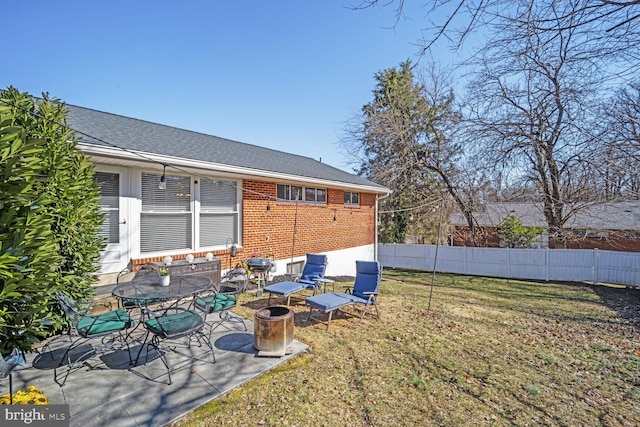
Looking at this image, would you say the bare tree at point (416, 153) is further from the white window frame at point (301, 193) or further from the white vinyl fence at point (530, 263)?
the white window frame at point (301, 193)

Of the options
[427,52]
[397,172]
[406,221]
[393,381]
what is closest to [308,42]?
[427,52]

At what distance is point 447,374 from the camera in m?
4.03

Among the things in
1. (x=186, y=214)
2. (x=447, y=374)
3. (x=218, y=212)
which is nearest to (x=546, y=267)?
(x=447, y=374)

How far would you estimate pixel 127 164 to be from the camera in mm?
5703

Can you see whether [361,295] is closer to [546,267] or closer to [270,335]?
[270,335]

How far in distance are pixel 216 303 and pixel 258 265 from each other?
2877 mm

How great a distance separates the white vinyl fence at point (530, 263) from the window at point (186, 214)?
275 inches

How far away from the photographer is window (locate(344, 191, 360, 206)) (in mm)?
12093

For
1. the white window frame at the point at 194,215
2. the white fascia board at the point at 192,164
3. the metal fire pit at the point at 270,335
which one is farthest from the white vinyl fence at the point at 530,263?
the metal fire pit at the point at 270,335

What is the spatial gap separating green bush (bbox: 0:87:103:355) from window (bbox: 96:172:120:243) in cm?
79

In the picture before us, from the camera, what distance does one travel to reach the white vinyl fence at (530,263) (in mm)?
11383

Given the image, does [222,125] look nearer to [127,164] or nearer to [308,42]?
[308,42]

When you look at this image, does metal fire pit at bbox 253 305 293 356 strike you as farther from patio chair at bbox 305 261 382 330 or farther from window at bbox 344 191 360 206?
window at bbox 344 191 360 206

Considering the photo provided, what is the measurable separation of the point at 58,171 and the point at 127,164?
153 centimetres
